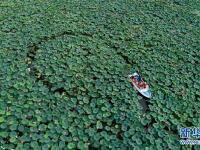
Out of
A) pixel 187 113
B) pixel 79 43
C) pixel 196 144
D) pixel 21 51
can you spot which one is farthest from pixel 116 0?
pixel 196 144

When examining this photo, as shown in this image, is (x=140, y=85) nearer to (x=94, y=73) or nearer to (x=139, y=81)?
(x=139, y=81)

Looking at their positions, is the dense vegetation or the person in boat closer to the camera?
→ the dense vegetation

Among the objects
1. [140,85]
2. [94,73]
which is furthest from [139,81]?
[94,73]

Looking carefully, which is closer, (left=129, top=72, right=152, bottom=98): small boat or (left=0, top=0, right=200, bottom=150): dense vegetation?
(left=0, top=0, right=200, bottom=150): dense vegetation

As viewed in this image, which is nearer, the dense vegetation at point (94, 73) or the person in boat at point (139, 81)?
the dense vegetation at point (94, 73)

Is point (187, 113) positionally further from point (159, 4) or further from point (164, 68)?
point (159, 4)
